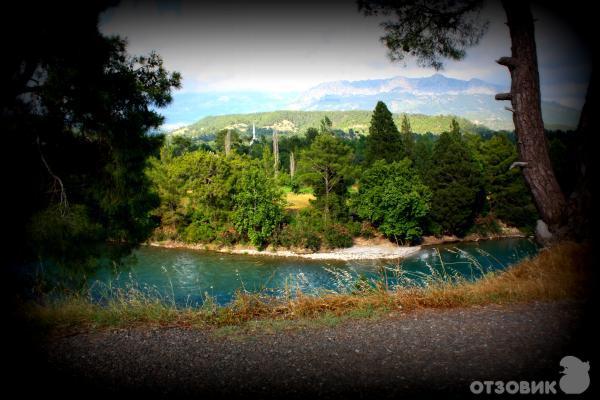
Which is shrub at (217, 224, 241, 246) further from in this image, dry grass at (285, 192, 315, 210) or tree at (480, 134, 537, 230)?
tree at (480, 134, 537, 230)

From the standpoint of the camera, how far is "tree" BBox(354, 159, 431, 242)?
42938mm

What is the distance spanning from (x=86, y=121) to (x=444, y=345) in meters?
10.2

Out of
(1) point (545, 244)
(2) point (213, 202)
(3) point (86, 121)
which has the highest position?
(3) point (86, 121)

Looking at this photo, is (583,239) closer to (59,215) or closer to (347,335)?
(347,335)

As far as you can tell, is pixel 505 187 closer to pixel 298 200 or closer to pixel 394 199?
pixel 394 199

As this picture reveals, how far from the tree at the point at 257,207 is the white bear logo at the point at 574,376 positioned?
4011cm

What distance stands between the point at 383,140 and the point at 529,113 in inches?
1729

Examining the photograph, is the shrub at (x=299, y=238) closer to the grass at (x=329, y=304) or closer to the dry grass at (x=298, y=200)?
the dry grass at (x=298, y=200)

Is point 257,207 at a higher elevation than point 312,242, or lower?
higher

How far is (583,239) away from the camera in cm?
650

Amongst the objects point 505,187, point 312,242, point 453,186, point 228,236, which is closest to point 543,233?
point 312,242

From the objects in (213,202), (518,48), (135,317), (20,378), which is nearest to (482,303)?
(518,48)

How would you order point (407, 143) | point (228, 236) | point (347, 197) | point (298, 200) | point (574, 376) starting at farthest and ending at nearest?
1. point (298, 200)
2. point (407, 143)
3. point (347, 197)
4. point (228, 236)
5. point (574, 376)

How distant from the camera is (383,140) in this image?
1957 inches
